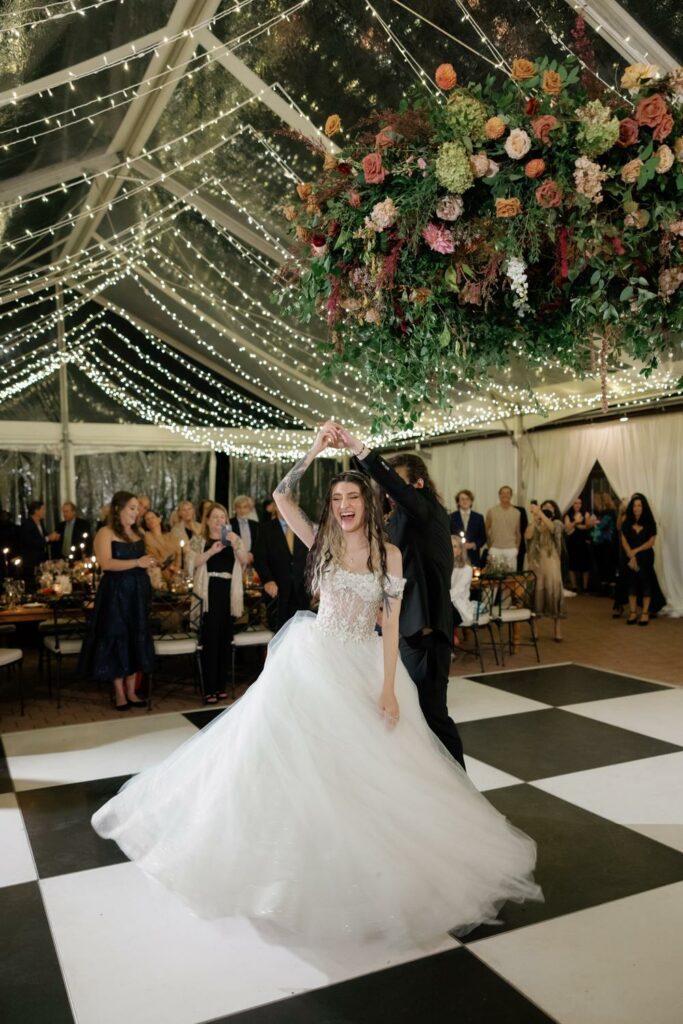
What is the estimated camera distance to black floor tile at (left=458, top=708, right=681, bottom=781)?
4.32 metres

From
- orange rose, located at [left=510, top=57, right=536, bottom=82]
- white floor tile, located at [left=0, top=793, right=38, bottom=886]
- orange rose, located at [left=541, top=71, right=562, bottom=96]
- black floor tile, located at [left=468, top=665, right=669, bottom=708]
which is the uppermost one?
orange rose, located at [left=510, top=57, right=536, bottom=82]

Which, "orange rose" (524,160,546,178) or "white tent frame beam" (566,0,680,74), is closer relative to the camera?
"orange rose" (524,160,546,178)

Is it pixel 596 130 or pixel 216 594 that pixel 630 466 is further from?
pixel 596 130

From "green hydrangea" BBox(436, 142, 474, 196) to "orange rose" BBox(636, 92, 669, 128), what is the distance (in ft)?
1.42

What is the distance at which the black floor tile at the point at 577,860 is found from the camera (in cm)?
277

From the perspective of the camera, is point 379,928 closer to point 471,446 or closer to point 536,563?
point 536,563

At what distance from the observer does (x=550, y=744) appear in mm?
4691

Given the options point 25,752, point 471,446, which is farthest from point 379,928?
point 471,446

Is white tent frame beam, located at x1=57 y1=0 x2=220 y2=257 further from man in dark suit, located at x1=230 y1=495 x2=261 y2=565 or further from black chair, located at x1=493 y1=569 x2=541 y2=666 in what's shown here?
black chair, located at x1=493 y1=569 x2=541 y2=666

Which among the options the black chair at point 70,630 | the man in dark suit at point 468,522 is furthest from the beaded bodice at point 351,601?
the man in dark suit at point 468,522

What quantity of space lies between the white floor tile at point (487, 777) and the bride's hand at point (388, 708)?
1325 mm

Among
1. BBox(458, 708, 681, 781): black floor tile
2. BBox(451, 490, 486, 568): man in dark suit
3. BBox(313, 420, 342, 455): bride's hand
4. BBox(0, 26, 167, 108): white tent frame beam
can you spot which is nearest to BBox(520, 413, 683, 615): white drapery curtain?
BBox(451, 490, 486, 568): man in dark suit

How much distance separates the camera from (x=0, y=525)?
383 inches

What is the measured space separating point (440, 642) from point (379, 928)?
4.29 ft
